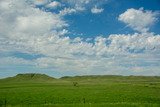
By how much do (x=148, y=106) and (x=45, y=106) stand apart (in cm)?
1331

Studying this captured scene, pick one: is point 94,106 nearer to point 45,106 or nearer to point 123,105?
point 123,105

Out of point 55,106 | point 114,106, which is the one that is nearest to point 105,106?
point 114,106

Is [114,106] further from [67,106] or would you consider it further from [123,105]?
[67,106]

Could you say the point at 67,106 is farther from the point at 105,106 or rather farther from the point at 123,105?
the point at 123,105

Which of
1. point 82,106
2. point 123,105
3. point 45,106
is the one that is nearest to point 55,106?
point 45,106

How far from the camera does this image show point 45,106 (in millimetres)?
35125

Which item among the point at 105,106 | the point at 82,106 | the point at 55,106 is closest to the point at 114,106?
the point at 105,106

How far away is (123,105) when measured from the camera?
36.2 m

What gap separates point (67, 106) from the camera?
35.8 m

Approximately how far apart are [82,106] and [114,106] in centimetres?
418

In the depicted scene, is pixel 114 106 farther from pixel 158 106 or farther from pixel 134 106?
pixel 158 106

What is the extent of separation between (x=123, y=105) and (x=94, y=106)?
3.98 metres

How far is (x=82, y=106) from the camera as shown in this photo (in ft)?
116

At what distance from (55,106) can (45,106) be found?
133 cm
